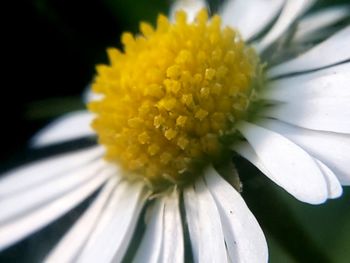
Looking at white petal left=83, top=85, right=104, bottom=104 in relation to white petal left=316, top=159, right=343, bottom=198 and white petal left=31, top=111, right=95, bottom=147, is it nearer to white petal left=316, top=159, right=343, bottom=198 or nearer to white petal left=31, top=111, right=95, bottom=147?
white petal left=31, top=111, right=95, bottom=147

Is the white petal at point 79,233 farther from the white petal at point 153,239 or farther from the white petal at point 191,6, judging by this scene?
the white petal at point 191,6

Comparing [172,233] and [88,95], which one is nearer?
[172,233]

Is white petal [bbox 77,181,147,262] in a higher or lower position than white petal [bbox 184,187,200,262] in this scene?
higher

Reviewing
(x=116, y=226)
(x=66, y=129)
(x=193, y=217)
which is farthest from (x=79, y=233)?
(x=66, y=129)

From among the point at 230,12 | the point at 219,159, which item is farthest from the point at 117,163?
the point at 230,12

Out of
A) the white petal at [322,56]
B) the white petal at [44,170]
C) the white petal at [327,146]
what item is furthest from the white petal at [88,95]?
the white petal at [327,146]

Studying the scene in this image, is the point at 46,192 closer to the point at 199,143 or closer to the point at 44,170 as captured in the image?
the point at 44,170

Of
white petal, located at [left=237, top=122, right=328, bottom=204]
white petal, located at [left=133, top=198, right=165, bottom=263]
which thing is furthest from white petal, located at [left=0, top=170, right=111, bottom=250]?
white petal, located at [left=237, top=122, right=328, bottom=204]

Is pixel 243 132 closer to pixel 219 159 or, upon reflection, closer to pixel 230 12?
pixel 219 159
